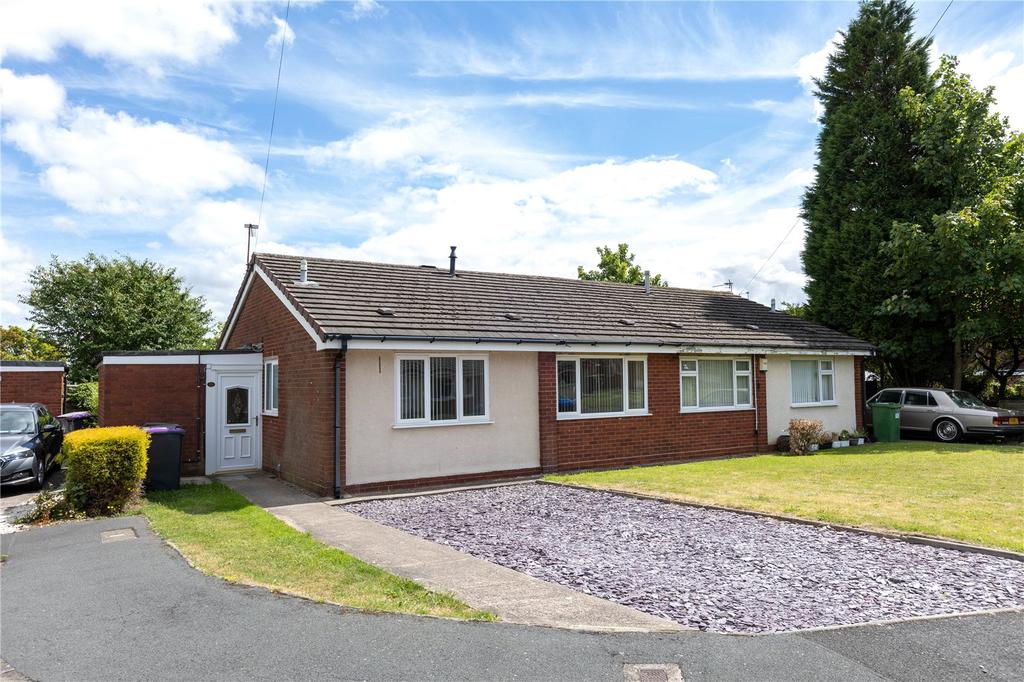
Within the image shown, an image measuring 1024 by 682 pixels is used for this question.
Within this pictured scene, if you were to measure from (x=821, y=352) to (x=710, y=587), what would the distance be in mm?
14297

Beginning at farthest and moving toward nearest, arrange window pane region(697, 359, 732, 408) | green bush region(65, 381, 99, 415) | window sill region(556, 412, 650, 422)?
green bush region(65, 381, 99, 415), window pane region(697, 359, 732, 408), window sill region(556, 412, 650, 422)

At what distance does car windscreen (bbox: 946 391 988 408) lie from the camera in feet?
64.6

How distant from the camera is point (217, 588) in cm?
620

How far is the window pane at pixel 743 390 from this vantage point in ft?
57.1

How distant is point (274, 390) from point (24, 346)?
2245 centimetres

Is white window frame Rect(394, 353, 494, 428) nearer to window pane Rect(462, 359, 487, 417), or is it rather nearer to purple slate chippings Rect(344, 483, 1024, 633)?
window pane Rect(462, 359, 487, 417)

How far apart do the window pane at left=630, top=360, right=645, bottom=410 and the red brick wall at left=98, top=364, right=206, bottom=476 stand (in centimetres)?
976

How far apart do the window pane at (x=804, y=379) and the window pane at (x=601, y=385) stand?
20.3ft

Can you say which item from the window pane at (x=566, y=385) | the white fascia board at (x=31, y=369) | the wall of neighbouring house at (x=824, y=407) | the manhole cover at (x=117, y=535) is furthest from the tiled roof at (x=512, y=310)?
the white fascia board at (x=31, y=369)

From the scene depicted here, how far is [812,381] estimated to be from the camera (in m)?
19.1

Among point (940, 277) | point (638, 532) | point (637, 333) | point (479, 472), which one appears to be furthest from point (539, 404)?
point (940, 277)

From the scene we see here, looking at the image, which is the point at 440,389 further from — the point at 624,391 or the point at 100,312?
the point at 100,312

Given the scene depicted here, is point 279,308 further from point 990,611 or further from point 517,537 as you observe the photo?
point 990,611

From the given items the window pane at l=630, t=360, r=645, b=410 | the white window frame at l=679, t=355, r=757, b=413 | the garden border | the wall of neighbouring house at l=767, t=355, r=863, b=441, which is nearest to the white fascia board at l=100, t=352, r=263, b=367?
the window pane at l=630, t=360, r=645, b=410
